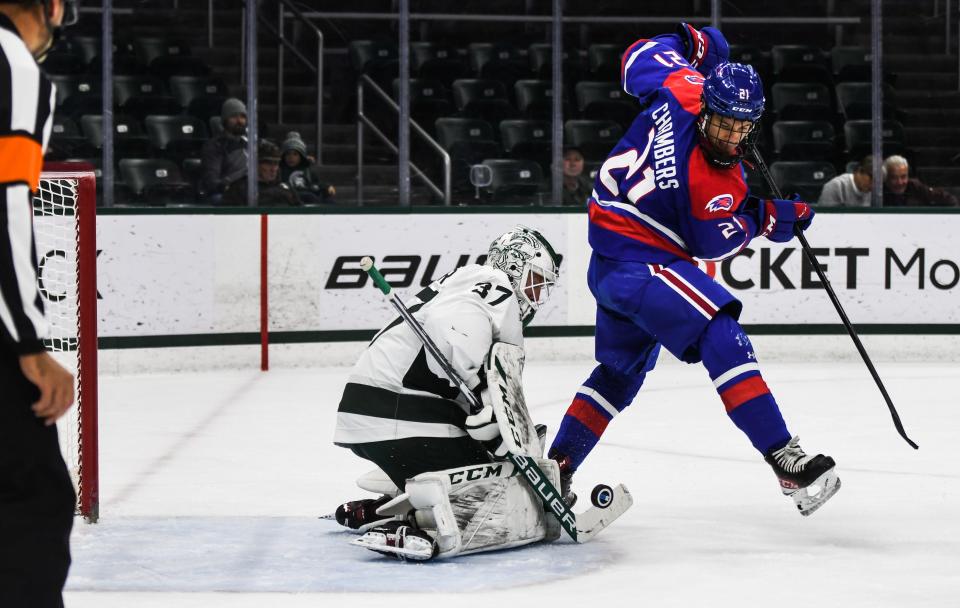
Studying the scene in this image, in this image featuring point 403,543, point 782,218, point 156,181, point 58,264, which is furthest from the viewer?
point 156,181

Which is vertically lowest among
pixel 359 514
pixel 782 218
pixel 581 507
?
pixel 581 507

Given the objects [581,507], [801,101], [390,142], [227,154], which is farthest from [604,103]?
[581,507]

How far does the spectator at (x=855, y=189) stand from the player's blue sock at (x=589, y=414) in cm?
479

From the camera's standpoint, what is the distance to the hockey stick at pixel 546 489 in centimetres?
380

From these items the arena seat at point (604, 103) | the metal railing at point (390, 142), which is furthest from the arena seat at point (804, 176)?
the metal railing at point (390, 142)

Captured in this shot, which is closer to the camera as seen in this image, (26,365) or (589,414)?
(26,365)

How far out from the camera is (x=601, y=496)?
4.02 metres

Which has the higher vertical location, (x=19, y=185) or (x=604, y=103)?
(x=604, y=103)

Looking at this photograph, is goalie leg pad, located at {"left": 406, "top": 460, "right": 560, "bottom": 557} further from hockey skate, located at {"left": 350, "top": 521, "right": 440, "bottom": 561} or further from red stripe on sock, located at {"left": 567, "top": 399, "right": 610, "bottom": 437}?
red stripe on sock, located at {"left": 567, "top": 399, "right": 610, "bottom": 437}

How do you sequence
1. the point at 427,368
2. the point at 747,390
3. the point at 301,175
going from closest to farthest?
the point at 427,368
the point at 747,390
the point at 301,175

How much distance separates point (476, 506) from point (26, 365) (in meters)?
1.78

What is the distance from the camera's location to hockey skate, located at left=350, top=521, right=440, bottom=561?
3.71 metres

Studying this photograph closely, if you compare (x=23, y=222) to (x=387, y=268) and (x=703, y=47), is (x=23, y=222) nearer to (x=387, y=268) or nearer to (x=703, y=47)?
(x=703, y=47)

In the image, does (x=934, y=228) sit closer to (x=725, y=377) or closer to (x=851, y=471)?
(x=851, y=471)
